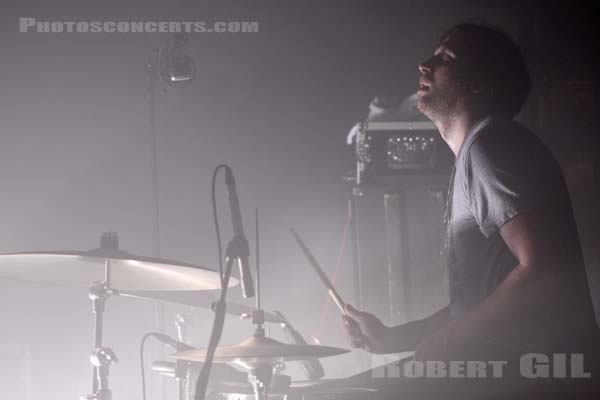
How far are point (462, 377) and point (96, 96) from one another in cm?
316

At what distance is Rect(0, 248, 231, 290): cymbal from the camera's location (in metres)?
2.21

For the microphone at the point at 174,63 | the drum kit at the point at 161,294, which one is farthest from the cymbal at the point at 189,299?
the microphone at the point at 174,63

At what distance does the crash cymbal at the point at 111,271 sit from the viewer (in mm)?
2193

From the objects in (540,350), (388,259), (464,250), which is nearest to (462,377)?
(540,350)

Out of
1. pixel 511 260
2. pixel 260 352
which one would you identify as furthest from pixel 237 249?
pixel 511 260

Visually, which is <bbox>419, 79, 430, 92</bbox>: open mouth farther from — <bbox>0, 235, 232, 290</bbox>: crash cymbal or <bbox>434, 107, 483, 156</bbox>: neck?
<bbox>0, 235, 232, 290</bbox>: crash cymbal

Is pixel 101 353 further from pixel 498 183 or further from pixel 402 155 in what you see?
pixel 402 155

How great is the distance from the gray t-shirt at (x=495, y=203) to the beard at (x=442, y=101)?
20 cm

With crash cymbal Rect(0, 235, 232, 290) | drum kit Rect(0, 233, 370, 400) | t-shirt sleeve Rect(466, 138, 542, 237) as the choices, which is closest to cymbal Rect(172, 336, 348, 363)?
drum kit Rect(0, 233, 370, 400)

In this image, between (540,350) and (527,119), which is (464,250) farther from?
(527,119)

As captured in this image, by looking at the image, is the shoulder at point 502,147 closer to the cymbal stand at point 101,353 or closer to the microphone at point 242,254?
the microphone at point 242,254

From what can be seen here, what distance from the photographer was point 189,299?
269 cm

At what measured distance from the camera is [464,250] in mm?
1674

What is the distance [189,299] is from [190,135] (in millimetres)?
1711
